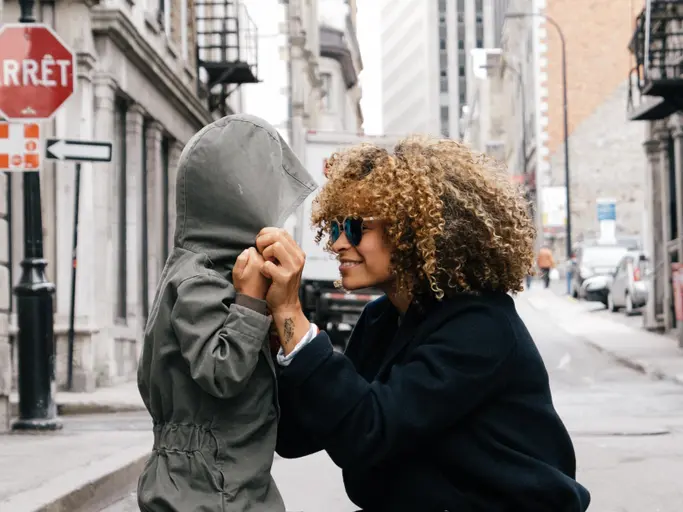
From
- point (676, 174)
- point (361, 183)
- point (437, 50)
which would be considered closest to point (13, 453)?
point (361, 183)

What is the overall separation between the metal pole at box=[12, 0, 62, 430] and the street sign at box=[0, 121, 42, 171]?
0.15m

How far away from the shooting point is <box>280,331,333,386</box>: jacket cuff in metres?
2.30

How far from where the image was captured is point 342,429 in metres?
2.27

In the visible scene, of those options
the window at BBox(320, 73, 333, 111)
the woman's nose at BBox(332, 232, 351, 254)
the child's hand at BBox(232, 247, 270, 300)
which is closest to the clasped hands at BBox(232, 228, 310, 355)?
the child's hand at BBox(232, 247, 270, 300)

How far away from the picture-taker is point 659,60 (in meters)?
20.6

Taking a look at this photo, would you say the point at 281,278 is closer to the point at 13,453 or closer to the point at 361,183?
the point at 361,183

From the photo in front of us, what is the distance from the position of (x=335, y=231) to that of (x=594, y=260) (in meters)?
33.8

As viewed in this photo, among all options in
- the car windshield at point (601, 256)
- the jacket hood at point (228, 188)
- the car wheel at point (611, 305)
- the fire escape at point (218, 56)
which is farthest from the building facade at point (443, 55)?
the jacket hood at point (228, 188)

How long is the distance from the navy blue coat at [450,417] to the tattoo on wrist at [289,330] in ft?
0.13

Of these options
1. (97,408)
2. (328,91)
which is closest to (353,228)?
(97,408)

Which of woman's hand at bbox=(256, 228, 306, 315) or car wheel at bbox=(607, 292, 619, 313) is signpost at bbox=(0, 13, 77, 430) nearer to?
woman's hand at bbox=(256, 228, 306, 315)

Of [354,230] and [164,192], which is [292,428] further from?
[164,192]

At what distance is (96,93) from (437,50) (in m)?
169

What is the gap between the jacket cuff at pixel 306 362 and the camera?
7.54ft
